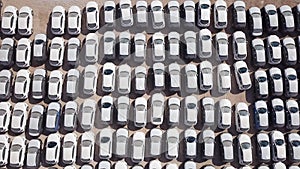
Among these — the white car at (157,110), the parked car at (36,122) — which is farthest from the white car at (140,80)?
the parked car at (36,122)

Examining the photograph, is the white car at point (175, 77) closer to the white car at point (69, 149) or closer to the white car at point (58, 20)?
the white car at point (69, 149)

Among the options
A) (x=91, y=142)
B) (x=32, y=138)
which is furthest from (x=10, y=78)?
(x=91, y=142)

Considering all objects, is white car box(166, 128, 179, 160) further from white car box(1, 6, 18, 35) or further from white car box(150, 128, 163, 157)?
white car box(1, 6, 18, 35)

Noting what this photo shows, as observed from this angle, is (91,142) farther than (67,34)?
No

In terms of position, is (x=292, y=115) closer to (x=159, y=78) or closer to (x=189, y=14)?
(x=159, y=78)

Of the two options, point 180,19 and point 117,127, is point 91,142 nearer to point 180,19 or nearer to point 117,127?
point 117,127

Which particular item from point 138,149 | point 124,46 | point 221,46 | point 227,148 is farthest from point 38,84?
point 227,148

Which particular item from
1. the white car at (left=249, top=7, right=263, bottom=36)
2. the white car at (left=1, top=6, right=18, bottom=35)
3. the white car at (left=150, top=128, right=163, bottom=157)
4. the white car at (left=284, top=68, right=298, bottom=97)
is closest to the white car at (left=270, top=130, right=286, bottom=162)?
the white car at (left=284, top=68, right=298, bottom=97)
